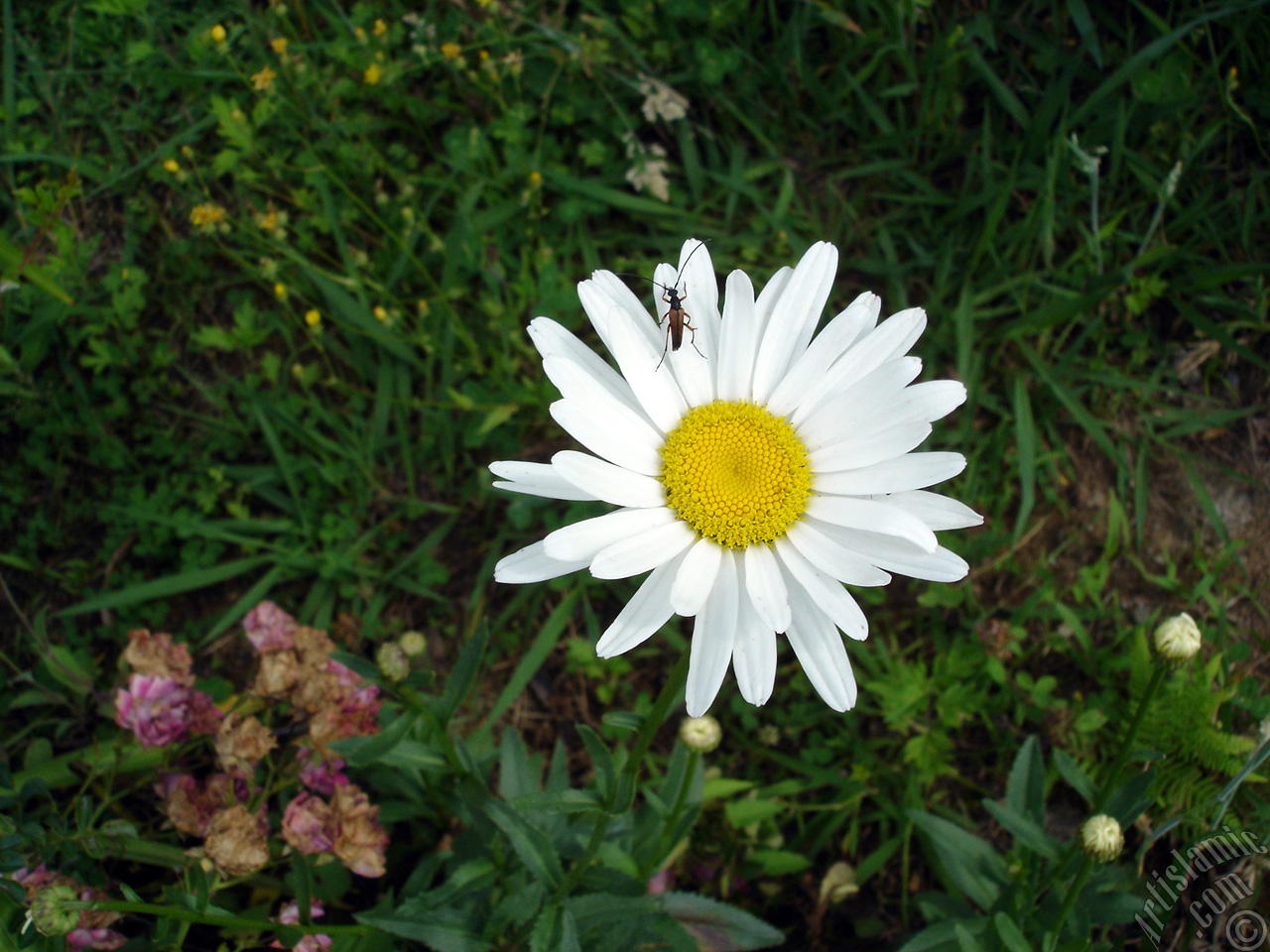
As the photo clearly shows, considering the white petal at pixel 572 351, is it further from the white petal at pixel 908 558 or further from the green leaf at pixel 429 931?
the green leaf at pixel 429 931

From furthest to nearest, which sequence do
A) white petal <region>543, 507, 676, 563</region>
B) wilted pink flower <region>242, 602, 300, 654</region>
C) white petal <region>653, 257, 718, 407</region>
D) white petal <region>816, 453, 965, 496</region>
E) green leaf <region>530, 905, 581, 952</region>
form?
wilted pink flower <region>242, 602, 300, 654</region> → green leaf <region>530, 905, 581, 952</region> → white petal <region>653, 257, 718, 407</region> → white petal <region>816, 453, 965, 496</region> → white petal <region>543, 507, 676, 563</region>

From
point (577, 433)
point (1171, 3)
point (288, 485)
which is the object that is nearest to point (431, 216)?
point (288, 485)

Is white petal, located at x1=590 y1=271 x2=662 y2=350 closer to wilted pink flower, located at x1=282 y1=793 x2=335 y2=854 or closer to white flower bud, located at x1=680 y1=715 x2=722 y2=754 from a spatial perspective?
white flower bud, located at x1=680 y1=715 x2=722 y2=754

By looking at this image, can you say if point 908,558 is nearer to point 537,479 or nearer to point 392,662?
point 537,479

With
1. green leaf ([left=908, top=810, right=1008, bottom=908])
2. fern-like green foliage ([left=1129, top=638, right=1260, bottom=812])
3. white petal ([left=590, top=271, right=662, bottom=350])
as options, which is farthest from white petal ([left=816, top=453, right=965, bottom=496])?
fern-like green foliage ([left=1129, top=638, right=1260, bottom=812])

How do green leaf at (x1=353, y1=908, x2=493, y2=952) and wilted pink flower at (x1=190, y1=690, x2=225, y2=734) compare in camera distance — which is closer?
green leaf at (x1=353, y1=908, x2=493, y2=952)

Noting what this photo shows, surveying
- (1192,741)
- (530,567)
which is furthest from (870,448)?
(1192,741)
